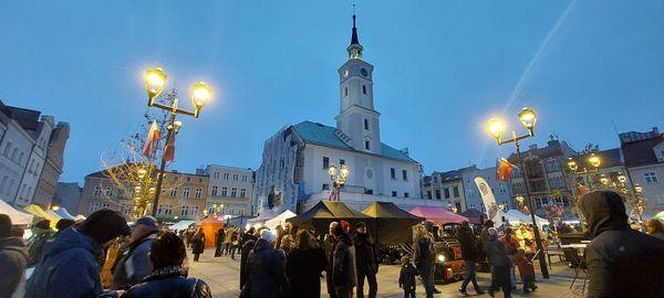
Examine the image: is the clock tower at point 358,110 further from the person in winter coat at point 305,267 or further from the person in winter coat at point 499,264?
the person in winter coat at point 305,267

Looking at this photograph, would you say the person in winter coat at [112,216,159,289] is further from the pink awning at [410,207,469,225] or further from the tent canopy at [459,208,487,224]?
the tent canopy at [459,208,487,224]

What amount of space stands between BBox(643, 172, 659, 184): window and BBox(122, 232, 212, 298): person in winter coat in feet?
182

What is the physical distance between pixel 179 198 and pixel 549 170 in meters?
69.0

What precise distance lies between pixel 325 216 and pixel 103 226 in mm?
10265

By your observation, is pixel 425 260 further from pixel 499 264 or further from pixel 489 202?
pixel 489 202

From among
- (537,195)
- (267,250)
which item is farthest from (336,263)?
(537,195)

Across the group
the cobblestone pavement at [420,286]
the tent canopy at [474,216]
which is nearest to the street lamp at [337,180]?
the cobblestone pavement at [420,286]

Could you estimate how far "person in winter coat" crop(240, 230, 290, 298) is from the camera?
470 cm

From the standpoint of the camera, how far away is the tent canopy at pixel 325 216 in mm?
12695

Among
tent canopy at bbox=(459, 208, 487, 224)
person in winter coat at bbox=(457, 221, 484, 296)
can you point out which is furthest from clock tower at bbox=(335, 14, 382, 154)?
person in winter coat at bbox=(457, 221, 484, 296)

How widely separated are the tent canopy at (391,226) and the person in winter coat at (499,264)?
6129 mm

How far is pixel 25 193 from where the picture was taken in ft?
109

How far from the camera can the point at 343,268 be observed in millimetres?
6301

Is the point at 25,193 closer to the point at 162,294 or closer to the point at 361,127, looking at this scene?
the point at 361,127
